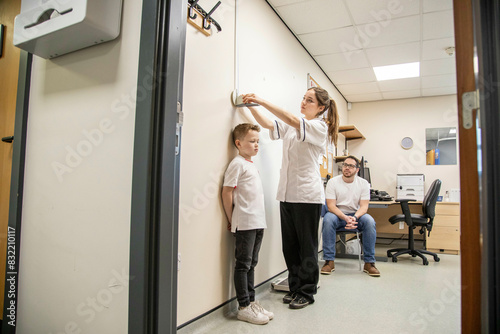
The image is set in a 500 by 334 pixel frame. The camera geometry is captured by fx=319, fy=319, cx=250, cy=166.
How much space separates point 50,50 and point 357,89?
439 centimetres

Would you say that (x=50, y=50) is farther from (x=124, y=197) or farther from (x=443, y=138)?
(x=443, y=138)

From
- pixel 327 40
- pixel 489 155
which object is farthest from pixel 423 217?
pixel 489 155

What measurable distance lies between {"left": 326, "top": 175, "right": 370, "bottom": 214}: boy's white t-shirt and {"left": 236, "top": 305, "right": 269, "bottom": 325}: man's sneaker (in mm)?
1801

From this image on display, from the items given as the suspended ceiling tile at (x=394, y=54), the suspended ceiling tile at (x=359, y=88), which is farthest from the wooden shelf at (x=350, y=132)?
the suspended ceiling tile at (x=394, y=54)

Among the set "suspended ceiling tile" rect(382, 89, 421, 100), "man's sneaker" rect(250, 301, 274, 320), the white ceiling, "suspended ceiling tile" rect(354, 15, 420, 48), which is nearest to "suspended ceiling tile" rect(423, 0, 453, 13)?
the white ceiling

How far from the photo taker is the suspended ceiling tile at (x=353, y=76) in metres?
4.11

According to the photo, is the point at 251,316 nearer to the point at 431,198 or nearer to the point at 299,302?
the point at 299,302

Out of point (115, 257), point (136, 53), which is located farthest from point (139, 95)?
point (115, 257)

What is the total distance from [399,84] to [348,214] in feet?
7.89

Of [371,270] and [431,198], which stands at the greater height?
[431,198]

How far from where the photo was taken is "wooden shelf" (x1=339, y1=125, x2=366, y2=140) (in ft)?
15.0

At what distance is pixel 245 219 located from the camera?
1.79m

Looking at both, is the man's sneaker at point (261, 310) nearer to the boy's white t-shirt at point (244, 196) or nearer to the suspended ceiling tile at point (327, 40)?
→ the boy's white t-shirt at point (244, 196)

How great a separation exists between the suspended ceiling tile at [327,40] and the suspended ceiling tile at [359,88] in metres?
1.25
